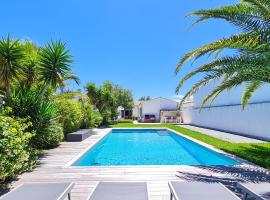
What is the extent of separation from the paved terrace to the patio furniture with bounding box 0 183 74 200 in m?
1.10

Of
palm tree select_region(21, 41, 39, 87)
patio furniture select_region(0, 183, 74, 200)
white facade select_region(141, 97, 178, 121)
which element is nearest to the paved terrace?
patio furniture select_region(0, 183, 74, 200)

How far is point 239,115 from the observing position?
17.9 m

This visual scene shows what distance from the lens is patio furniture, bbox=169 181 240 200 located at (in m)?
3.88

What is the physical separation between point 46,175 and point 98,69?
43.9 m

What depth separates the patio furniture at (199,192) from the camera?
3881 mm

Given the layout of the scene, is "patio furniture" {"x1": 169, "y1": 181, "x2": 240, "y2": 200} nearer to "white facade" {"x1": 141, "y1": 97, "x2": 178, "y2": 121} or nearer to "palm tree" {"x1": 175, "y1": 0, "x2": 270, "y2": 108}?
"palm tree" {"x1": 175, "y1": 0, "x2": 270, "y2": 108}

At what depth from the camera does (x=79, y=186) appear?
19.6 ft

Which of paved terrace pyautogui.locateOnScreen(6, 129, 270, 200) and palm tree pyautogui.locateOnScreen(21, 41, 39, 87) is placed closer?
paved terrace pyautogui.locateOnScreen(6, 129, 270, 200)

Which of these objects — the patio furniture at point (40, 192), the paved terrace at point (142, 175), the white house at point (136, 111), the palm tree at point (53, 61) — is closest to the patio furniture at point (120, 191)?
the patio furniture at point (40, 192)

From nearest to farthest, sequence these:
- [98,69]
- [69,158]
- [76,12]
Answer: [69,158]
[76,12]
[98,69]

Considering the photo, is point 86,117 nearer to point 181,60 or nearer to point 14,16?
point 14,16

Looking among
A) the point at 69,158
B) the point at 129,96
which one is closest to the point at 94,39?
the point at 129,96

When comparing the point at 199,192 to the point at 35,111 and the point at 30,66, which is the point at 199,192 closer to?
the point at 35,111

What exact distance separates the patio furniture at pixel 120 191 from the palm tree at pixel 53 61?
6.26 meters
